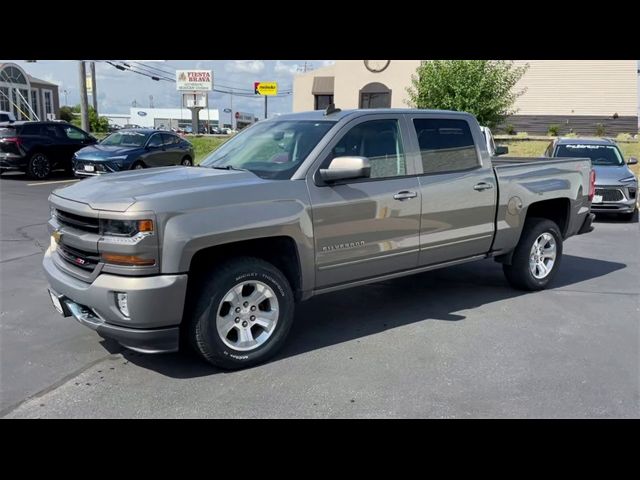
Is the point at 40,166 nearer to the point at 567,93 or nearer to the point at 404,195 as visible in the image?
the point at 404,195

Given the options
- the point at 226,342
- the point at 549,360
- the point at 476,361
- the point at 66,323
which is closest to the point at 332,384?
the point at 226,342

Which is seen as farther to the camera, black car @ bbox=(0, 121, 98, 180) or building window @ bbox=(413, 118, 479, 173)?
black car @ bbox=(0, 121, 98, 180)

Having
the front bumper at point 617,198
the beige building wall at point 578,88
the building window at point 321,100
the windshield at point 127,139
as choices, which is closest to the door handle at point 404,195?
the front bumper at point 617,198

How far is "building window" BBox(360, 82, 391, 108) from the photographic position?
3697cm

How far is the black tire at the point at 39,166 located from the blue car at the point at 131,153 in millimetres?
1904

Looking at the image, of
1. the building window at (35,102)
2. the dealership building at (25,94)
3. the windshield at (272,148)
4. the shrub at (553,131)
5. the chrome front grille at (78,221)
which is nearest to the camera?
the chrome front grille at (78,221)

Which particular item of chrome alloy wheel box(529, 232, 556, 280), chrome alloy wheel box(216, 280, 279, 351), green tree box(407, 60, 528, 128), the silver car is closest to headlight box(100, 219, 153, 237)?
chrome alloy wheel box(216, 280, 279, 351)

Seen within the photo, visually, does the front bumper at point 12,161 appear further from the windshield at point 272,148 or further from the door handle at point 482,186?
the door handle at point 482,186

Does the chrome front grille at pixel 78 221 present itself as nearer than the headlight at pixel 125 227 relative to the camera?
No

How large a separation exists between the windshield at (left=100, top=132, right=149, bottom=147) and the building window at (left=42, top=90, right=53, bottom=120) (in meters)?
38.2

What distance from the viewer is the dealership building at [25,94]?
41938mm

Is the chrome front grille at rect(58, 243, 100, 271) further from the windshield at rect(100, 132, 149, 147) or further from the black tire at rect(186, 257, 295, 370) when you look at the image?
the windshield at rect(100, 132, 149, 147)

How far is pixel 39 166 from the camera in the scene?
16.6 metres

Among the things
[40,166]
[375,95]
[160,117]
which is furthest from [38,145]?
[160,117]
